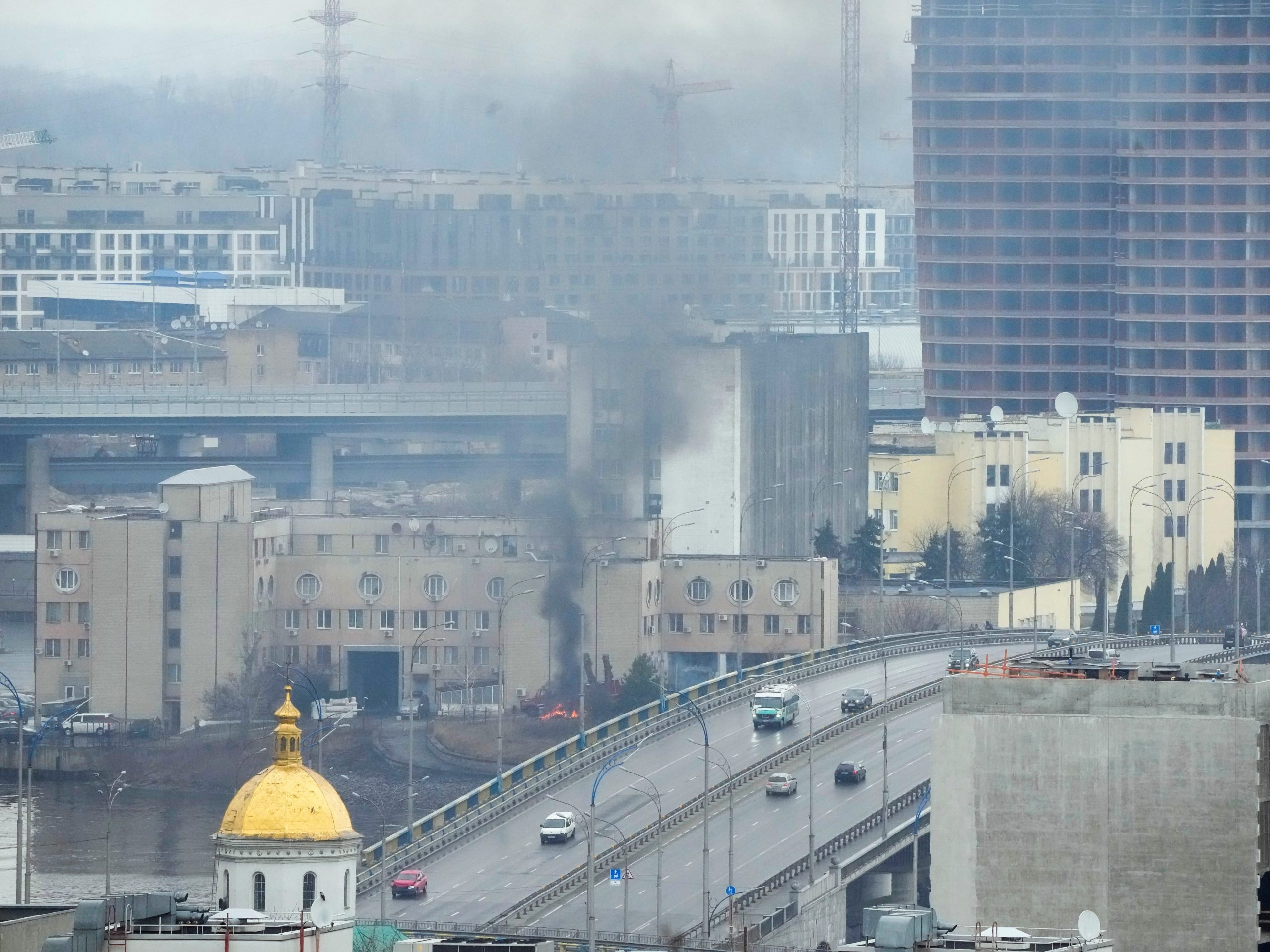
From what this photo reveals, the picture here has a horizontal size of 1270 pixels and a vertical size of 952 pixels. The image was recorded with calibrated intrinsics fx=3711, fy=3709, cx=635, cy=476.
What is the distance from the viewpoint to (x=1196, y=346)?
98.4 metres

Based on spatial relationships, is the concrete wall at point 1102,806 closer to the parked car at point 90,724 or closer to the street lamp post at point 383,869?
the street lamp post at point 383,869

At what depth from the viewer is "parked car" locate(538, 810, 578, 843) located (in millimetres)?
49281

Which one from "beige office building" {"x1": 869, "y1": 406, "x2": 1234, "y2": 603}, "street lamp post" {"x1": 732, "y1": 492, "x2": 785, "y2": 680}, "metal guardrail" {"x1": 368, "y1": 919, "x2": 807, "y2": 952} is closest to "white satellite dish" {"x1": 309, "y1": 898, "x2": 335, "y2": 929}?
"metal guardrail" {"x1": 368, "y1": 919, "x2": 807, "y2": 952}

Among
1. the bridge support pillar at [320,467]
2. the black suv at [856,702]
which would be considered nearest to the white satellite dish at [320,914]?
the black suv at [856,702]

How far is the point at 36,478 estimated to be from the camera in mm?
91062

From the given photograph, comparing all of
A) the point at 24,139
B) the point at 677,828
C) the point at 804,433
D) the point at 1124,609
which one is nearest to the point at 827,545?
the point at 804,433

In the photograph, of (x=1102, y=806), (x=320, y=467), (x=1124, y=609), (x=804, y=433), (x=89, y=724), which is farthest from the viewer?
(x=320, y=467)

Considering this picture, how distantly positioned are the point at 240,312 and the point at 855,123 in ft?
76.4

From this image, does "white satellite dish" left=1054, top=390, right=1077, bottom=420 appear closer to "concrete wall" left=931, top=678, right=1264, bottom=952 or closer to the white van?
the white van

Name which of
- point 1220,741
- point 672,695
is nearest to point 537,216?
point 672,695

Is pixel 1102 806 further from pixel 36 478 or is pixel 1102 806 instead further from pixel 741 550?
pixel 36 478

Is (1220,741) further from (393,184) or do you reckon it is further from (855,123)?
(393,184)

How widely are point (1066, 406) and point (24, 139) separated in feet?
266

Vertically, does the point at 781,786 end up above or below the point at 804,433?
below
